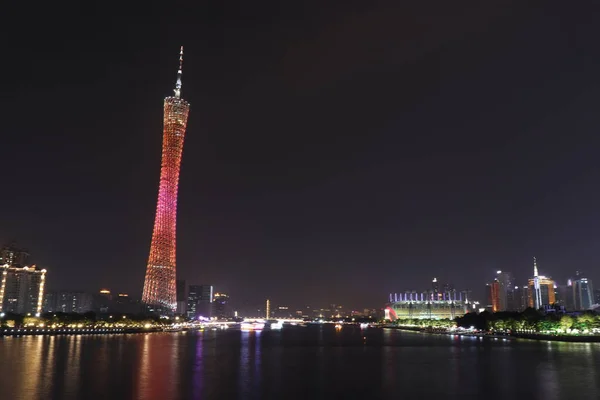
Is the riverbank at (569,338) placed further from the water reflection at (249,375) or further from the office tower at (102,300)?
the office tower at (102,300)

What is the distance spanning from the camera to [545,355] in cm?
3531

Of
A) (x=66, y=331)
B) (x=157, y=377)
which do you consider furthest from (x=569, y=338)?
(x=66, y=331)

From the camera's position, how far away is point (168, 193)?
5397 centimetres

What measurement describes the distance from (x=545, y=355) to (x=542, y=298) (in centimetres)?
11848

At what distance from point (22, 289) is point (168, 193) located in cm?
5039

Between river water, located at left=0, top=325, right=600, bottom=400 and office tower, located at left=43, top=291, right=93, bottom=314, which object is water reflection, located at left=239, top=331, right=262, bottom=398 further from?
office tower, located at left=43, top=291, right=93, bottom=314

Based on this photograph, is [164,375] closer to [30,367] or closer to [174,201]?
[30,367]

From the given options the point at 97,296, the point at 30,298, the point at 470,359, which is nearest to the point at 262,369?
the point at 470,359

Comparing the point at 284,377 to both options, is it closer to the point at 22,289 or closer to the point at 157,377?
the point at 157,377

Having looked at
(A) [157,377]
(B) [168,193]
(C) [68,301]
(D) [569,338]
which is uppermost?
(B) [168,193]

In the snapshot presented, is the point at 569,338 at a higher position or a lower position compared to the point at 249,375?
higher

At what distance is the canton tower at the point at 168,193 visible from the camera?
2093 inches

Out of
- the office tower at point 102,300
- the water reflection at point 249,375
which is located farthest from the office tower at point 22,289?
the water reflection at point 249,375

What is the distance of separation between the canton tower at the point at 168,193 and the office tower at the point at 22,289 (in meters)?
39.0
